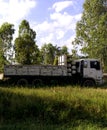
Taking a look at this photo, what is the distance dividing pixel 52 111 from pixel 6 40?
36.8 meters

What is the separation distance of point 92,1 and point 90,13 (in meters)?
1.58

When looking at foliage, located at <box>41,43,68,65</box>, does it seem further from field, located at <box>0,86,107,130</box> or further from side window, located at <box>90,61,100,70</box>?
field, located at <box>0,86,107,130</box>

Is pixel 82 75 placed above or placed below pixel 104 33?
below

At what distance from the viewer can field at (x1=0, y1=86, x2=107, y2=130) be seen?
13.0 meters

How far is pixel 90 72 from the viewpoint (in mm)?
29031

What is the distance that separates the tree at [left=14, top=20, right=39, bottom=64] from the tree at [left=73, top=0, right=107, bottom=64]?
5882 millimetres

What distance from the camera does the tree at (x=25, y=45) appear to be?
47562 mm

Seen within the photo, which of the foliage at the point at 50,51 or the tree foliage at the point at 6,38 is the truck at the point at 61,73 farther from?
the foliage at the point at 50,51

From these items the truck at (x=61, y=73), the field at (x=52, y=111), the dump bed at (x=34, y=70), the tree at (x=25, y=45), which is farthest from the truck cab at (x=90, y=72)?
the tree at (x=25, y=45)

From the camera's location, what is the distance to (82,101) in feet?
51.4

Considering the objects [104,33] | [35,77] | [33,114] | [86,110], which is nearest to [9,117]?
[33,114]

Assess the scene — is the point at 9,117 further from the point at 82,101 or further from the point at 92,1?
the point at 92,1

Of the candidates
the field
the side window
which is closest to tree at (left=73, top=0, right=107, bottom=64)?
the side window

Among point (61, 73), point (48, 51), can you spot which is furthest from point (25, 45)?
point (48, 51)
